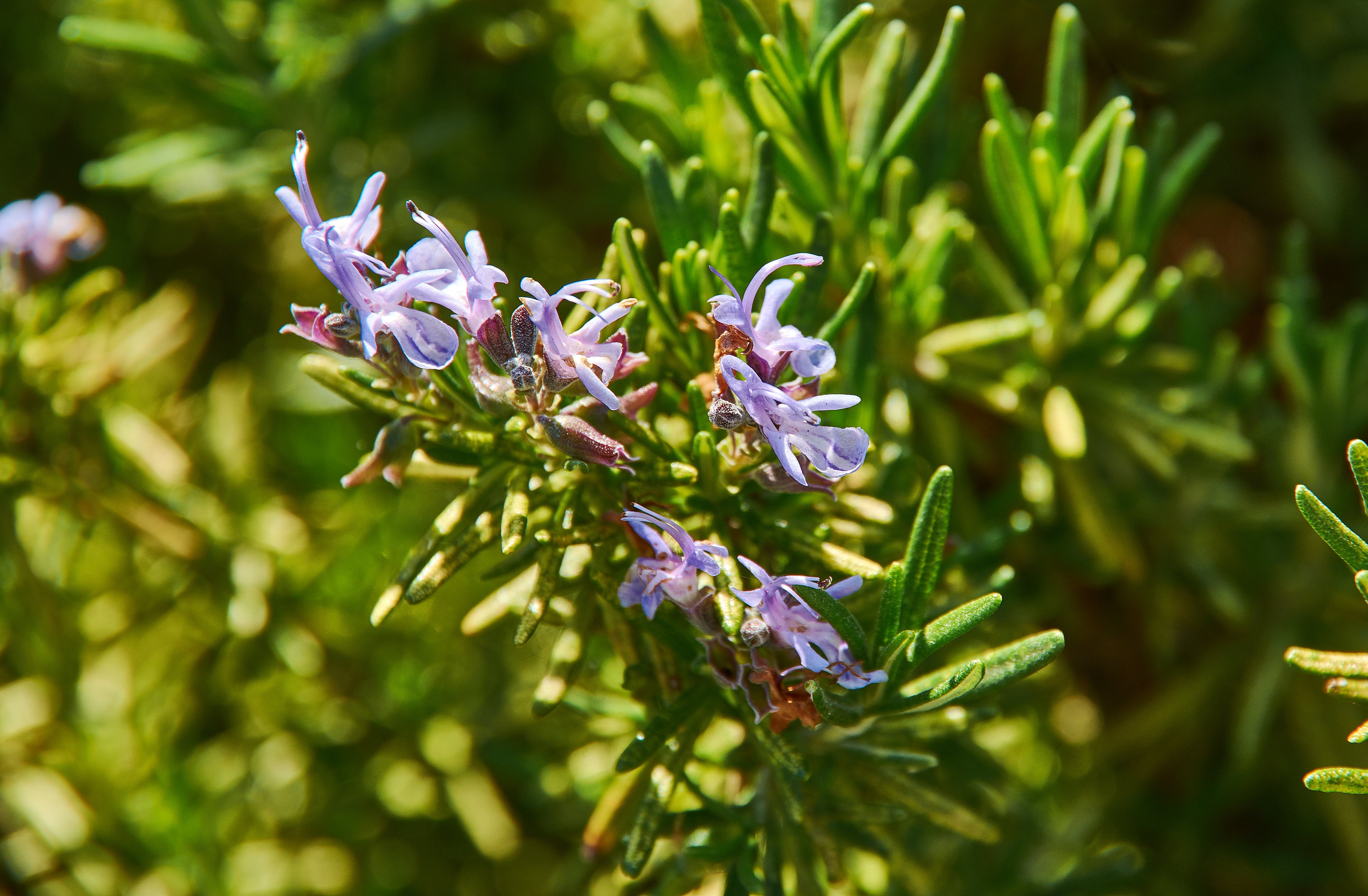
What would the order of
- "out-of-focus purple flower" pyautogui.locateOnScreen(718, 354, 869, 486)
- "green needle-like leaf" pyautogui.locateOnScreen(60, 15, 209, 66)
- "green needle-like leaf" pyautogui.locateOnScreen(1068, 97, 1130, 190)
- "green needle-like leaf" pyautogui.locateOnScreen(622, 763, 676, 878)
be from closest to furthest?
1. "out-of-focus purple flower" pyautogui.locateOnScreen(718, 354, 869, 486)
2. "green needle-like leaf" pyautogui.locateOnScreen(622, 763, 676, 878)
3. "green needle-like leaf" pyautogui.locateOnScreen(1068, 97, 1130, 190)
4. "green needle-like leaf" pyautogui.locateOnScreen(60, 15, 209, 66)

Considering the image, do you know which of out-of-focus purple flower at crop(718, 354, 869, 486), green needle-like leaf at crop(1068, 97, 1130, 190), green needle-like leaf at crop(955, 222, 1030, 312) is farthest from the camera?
green needle-like leaf at crop(955, 222, 1030, 312)

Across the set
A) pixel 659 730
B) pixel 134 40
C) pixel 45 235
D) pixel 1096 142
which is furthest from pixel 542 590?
pixel 134 40

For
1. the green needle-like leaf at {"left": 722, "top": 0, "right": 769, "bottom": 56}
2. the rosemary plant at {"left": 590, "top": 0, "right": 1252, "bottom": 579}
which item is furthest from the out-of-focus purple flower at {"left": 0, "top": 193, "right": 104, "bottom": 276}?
the green needle-like leaf at {"left": 722, "top": 0, "right": 769, "bottom": 56}

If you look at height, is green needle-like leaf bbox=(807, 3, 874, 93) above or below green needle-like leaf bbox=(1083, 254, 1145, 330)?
above

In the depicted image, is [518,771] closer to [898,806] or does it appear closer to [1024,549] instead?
[898,806]

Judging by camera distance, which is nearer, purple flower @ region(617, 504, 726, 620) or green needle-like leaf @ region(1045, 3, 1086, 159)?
purple flower @ region(617, 504, 726, 620)

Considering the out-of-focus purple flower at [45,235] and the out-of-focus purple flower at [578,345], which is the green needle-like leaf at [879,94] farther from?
the out-of-focus purple flower at [45,235]

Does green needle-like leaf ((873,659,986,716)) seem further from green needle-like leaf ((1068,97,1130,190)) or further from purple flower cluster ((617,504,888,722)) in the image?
green needle-like leaf ((1068,97,1130,190))

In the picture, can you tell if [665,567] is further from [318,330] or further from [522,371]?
[318,330]
